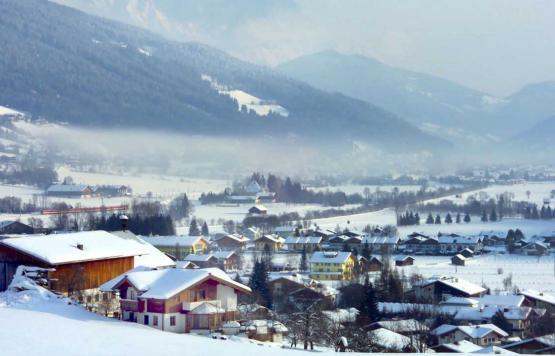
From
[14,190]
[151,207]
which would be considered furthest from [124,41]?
[151,207]

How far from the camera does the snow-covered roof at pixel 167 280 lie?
40.8ft

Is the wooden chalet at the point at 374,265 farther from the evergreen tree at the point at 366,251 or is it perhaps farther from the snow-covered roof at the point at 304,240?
the snow-covered roof at the point at 304,240

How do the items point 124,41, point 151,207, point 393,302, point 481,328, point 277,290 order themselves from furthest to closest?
point 124,41, point 151,207, point 277,290, point 393,302, point 481,328

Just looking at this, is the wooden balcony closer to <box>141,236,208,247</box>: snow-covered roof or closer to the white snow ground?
the white snow ground

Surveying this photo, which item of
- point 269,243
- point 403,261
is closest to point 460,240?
point 403,261

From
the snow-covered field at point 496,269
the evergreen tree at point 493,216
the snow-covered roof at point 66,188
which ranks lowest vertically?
the snow-covered field at point 496,269

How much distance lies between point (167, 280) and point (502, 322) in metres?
9.49

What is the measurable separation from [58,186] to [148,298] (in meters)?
49.1

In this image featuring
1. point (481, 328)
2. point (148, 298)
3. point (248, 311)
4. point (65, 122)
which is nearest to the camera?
point (148, 298)

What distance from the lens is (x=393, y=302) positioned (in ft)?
72.5

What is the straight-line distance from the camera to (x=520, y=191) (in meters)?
66.4

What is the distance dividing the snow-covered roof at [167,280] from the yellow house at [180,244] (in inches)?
748

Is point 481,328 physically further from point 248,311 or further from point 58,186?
point 58,186

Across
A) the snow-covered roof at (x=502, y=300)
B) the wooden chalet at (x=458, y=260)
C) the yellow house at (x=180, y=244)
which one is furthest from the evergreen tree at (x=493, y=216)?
the snow-covered roof at (x=502, y=300)
